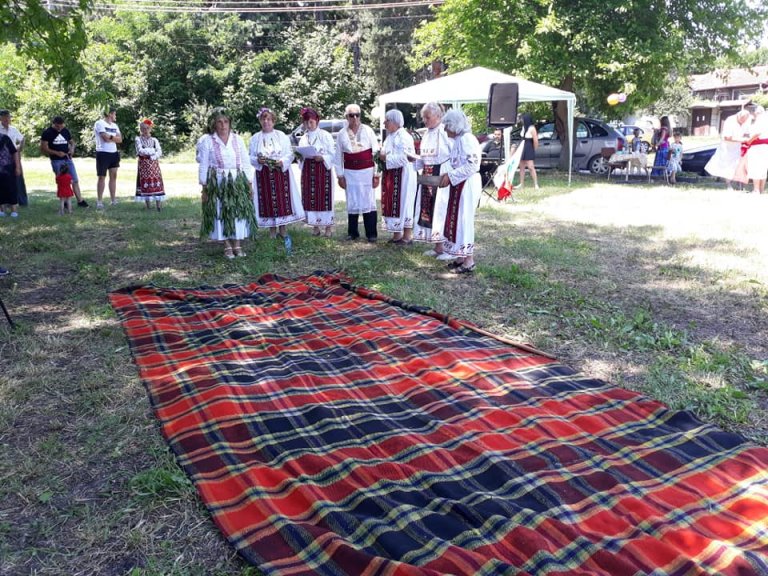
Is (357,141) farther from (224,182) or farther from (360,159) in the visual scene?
(224,182)

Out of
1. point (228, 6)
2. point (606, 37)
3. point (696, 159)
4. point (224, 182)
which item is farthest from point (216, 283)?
point (228, 6)

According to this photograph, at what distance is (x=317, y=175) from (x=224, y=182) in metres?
1.61

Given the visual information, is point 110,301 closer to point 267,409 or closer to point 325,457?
point 267,409

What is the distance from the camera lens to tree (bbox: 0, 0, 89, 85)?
6012 millimetres

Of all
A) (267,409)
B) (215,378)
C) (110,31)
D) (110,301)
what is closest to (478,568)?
(267,409)

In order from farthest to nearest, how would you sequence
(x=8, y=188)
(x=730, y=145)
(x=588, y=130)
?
(x=588, y=130), (x=730, y=145), (x=8, y=188)

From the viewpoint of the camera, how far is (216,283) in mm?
6301

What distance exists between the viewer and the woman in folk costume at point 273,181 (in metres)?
7.62

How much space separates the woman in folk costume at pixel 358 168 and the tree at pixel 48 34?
3.00m

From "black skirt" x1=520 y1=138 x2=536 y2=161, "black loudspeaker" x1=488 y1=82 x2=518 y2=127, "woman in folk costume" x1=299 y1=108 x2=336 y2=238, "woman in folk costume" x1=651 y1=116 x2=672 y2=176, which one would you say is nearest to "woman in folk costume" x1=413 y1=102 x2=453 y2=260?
"woman in folk costume" x1=299 y1=108 x2=336 y2=238

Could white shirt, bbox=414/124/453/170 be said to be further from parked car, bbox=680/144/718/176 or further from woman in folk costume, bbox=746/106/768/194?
parked car, bbox=680/144/718/176

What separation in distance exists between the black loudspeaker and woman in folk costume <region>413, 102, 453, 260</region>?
19.4 ft

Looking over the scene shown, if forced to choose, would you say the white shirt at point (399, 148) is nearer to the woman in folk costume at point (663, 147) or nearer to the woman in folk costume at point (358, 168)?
the woman in folk costume at point (358, 168)

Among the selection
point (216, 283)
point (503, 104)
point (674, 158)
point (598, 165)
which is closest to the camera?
point (216, 283)
